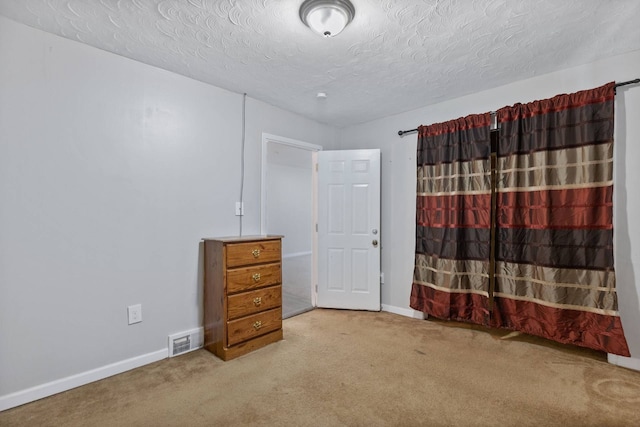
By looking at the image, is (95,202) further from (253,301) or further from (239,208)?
(253,301)

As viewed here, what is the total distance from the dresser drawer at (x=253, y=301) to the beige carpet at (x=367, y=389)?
1.12ft

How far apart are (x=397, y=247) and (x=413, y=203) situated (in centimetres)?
55

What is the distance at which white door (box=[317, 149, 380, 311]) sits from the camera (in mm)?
3586

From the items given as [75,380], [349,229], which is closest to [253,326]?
[75,380]

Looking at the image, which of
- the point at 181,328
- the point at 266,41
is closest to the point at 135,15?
the point at 266,41

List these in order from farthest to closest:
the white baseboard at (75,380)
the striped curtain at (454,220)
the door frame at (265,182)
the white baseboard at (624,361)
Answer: the door frame at (265,182)
the striped curtain at (454,220)
the white baseboard at (624,361)
the white baseboard at (75,380)

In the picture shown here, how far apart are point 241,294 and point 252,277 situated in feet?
0.54

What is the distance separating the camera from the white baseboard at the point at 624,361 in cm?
218

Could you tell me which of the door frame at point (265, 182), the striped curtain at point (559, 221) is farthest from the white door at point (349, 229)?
the striped curtain at point (559, 221)

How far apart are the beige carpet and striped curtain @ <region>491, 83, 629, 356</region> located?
0.30m

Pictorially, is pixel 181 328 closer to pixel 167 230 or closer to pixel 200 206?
pixel 167 230

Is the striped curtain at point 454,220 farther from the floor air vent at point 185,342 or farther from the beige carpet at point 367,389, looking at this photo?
the floor air vent at point 185,342

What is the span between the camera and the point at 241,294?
2465 mm

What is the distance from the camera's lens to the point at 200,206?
2.69 m
